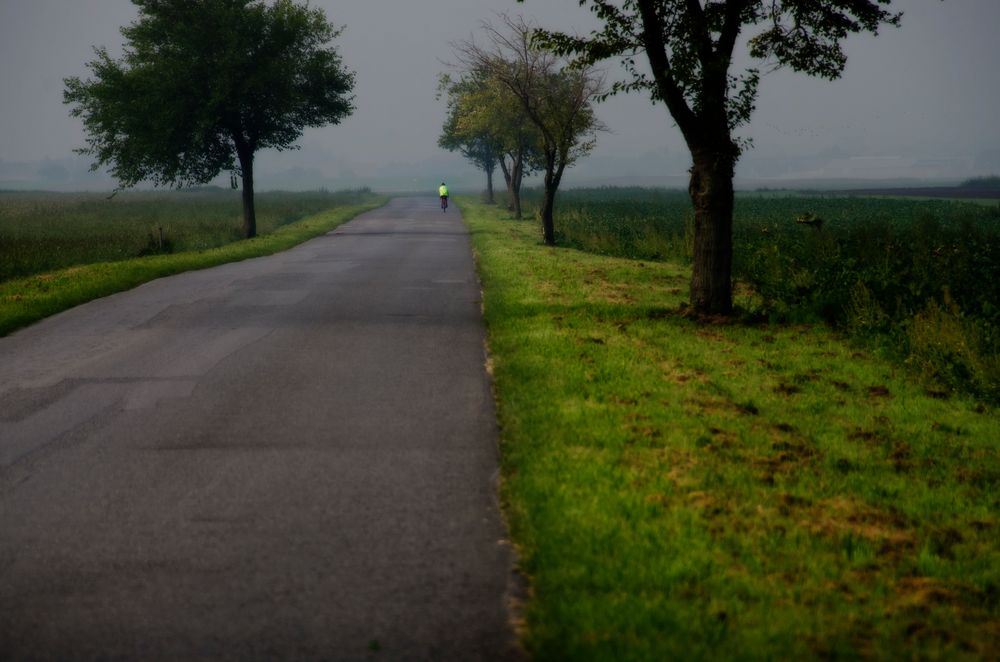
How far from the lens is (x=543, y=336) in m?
11.7

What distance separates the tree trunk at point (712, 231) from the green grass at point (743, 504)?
2.51m

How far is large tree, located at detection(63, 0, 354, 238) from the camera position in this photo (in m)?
32.7

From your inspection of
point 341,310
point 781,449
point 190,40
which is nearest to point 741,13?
point 341,310

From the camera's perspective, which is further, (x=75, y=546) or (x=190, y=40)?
(x=190, y=40)

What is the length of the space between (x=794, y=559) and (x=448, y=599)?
1.95m

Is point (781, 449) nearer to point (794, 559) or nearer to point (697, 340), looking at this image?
point (794, 559)

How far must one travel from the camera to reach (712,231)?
13.5m

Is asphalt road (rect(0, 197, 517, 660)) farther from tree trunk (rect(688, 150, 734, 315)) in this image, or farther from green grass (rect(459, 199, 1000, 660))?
tree trunk (rect(688, 150, 734, 315))

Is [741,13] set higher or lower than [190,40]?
lower

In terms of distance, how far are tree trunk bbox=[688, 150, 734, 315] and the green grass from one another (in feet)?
8.24

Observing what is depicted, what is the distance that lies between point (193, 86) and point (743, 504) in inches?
1259

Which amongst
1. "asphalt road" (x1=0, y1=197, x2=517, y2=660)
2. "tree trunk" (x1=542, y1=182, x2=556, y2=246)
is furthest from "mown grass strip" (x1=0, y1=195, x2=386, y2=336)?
"tree trunk" (x1=542, y1=182, x2=556, y2=246)

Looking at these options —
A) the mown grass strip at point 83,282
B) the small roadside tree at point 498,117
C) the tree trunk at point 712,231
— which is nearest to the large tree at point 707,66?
the tree trunk at point 712,231

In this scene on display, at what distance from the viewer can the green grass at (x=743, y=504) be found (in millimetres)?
4070
